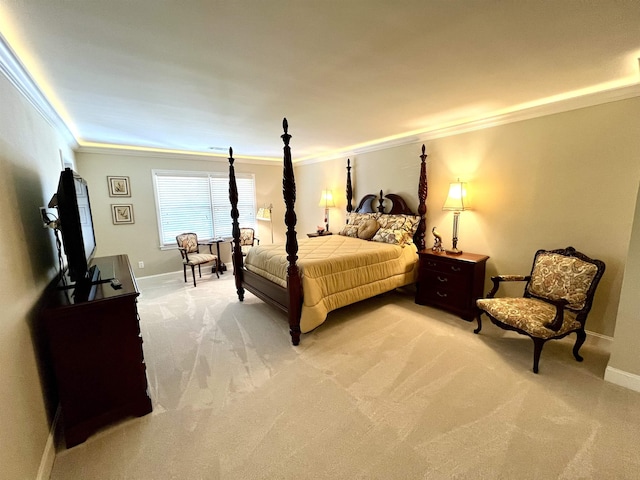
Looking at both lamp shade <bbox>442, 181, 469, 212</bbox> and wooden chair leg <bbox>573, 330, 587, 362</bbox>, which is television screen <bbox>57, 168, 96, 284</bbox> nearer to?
lamp shade <bbox>442, 181, 469, 212</bbox>

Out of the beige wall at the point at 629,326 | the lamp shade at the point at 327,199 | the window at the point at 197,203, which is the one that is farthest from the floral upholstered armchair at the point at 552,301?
the window at the point at 197,203

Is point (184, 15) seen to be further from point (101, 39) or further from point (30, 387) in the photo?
point (30, 387)

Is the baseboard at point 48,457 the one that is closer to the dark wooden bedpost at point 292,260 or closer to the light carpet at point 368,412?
the light carpet at point 368,412

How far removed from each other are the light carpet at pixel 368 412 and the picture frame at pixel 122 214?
8.48 ft

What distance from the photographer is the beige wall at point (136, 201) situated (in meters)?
4.37

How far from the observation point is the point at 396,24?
1476 millimetres

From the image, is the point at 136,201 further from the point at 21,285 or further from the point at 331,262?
the point at 331,262

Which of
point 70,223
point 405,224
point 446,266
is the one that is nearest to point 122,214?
point 70,223

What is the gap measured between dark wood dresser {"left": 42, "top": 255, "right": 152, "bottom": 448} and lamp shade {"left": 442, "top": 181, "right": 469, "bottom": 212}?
3.34 meters

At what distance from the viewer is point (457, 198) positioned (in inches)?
130

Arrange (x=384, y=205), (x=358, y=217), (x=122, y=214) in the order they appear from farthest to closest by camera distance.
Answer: (x=358, y=217) < (x=122, y=214) < (x=384, y=205)

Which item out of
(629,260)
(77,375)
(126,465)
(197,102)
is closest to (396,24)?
(197,102)

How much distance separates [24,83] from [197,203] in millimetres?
3512

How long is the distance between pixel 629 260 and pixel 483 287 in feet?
4.69
